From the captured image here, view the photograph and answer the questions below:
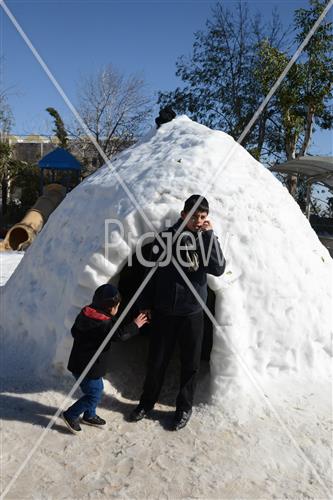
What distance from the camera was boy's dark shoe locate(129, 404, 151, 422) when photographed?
3.18 metres

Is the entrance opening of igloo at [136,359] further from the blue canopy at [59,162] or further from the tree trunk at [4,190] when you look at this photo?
the tree trunk at [4,190]

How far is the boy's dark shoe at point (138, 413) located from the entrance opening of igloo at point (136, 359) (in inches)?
11.4

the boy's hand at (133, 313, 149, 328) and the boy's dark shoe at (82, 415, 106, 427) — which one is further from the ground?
the boy's hand at (133, 313, 149, 328)

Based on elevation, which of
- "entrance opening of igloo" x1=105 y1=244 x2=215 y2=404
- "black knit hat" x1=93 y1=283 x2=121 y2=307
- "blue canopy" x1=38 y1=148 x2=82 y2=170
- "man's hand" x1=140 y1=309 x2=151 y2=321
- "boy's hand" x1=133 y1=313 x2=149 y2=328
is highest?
"blue canopy" x1=38 y1=148 x2=82 y2=170

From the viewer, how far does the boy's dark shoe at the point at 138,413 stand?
10.4 feet

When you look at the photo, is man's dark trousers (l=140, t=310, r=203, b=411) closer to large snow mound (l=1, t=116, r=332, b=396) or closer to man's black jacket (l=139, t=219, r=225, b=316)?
man's black jacket (l=139, t=219, r=225, b=316)

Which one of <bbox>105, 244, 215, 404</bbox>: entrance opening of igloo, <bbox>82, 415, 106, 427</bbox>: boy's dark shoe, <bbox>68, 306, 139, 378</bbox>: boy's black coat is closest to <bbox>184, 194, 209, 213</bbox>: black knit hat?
<bbox>105, 244, 215, 404</bbox>: entrance opening of igloo

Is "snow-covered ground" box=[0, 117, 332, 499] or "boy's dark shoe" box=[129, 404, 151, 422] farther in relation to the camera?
"boy's dark shoe" box=[129, 404, 151, 422]

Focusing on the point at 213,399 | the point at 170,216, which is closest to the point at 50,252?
the point at 170,216

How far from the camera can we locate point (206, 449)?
2859mm

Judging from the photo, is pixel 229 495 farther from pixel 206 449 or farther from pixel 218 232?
pixel 218 232

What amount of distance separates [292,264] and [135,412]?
5.48ft

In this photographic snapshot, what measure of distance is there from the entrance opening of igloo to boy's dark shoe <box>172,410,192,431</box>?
26 cm

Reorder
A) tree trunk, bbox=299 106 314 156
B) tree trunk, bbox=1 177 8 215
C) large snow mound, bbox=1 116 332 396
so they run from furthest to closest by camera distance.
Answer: tree trunk, bbox=1 177 8 215, tree trunk, bbox=299 106 314 156, large snow mound, bbox=1 116 332 396
